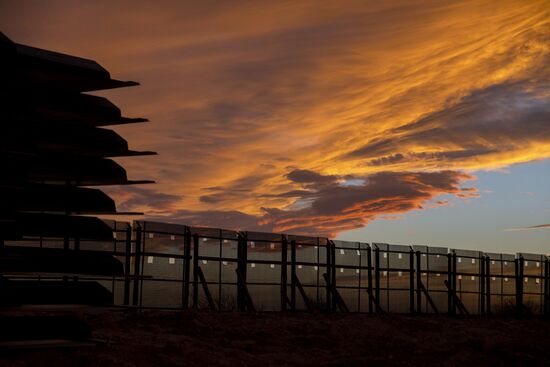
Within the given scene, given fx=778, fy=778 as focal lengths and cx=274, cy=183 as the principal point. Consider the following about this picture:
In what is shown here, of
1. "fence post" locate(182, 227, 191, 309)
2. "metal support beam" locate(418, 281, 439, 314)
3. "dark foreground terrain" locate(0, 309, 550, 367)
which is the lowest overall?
"dark foreground terrain" locate(0, 309, 550, 367)

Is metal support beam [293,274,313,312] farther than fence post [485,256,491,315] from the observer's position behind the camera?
No

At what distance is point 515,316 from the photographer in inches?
1363

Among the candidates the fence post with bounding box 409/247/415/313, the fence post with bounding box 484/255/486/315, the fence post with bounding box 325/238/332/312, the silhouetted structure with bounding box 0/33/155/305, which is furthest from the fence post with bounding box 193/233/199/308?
the fence post with bounding box 484/255/486/315

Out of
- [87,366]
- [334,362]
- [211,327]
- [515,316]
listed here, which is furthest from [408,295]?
[87,366]

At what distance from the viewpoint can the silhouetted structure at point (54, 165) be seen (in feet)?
32.7

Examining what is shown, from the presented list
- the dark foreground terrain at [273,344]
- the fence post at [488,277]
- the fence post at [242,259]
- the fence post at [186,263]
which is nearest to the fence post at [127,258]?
the dark foreground terrain at [273,344]

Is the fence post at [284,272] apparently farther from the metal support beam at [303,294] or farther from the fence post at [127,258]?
the fence post at [127,258]

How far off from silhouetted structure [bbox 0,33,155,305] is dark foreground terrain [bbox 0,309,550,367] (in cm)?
84

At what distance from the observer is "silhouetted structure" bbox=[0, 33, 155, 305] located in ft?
32.7

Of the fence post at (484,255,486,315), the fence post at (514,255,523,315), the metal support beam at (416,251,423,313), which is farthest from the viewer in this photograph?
the fence post at (514,255,523,315)

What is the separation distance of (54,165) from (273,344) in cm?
729

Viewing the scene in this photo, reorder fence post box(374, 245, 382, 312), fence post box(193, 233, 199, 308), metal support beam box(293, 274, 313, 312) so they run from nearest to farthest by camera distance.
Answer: fence post box(193, 233, 199, 308) → metal support beam box(293, 274, 313, 312) → fence post box(374, 245, 382, 312)

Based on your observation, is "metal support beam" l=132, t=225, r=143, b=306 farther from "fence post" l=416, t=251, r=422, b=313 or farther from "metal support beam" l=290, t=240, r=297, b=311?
"fence post" l=416, t=251, r=422, b=313

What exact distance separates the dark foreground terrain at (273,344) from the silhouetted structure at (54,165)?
84 centimetres
